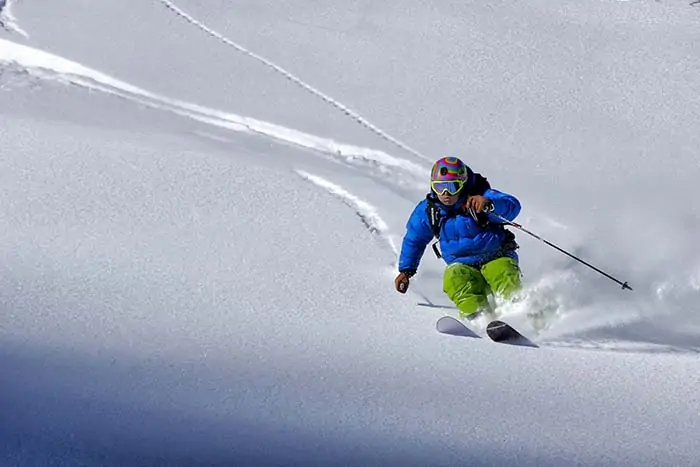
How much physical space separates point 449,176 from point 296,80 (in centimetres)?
488

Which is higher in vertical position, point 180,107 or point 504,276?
point 180,107

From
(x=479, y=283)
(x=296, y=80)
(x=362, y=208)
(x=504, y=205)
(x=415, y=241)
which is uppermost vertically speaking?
(x=296, y=80)

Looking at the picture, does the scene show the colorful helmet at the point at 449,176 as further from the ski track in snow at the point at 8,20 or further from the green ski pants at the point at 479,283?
the ski track in snow at the point at 8,20

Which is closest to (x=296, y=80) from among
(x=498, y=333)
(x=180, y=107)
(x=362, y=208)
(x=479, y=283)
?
(x=180, y=107)

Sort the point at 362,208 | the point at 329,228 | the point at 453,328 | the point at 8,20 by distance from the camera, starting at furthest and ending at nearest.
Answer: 1. the point at 8,20
2. the point at 362,208
3. the point at 329,228
4. the point at 453,328

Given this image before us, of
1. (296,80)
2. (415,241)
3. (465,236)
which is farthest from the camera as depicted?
(296,80)

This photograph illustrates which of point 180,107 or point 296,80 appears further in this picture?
point 296,80

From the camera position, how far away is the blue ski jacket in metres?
6.69

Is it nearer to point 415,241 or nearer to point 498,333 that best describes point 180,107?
point 415,241

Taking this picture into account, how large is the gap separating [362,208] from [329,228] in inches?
23.5

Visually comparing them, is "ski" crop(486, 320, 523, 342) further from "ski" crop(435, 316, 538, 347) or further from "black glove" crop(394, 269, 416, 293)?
"black glove" crop(394, 269, 416, 293)

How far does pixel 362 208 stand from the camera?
849 centimetres

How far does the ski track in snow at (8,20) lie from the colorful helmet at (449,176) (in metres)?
7.08

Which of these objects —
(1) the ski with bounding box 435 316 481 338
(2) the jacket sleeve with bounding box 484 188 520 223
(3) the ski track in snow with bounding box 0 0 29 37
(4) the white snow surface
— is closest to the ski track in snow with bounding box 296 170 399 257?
(4) the white snow surface
